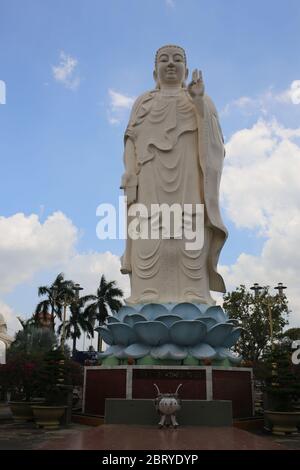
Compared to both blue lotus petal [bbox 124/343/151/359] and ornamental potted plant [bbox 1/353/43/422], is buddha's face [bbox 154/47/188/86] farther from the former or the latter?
ornamental potted plant [bbox 1/353/43/422]

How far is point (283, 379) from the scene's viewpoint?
403 inches

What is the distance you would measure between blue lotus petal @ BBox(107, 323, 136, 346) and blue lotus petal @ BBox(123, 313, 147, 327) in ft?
0.47

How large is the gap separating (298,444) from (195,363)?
2852 millimetres

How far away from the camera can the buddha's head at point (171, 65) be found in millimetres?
14023

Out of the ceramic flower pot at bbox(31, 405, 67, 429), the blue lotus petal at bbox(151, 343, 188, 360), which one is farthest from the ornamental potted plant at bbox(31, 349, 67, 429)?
the blue lotus petal at bbox(151, 343, 188, 360)

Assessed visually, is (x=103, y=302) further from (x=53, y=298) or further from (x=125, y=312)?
(x=125, y=312)

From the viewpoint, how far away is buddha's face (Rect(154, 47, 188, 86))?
1402 centimetres

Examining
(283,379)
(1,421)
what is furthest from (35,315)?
(283,379)

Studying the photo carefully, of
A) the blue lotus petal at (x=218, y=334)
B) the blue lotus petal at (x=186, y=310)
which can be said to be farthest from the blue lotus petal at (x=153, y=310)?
the blue lotus petal at (x=218, y=334)

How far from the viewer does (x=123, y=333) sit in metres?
11.3

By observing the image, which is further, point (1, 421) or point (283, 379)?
point (1, 421)

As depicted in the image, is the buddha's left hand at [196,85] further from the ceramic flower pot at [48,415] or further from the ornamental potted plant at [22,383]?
the ceramic flower pot at [48,415]

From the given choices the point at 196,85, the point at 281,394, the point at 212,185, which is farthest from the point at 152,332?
the point at 196,85

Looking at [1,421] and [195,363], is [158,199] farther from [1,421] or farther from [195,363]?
[1,421]
